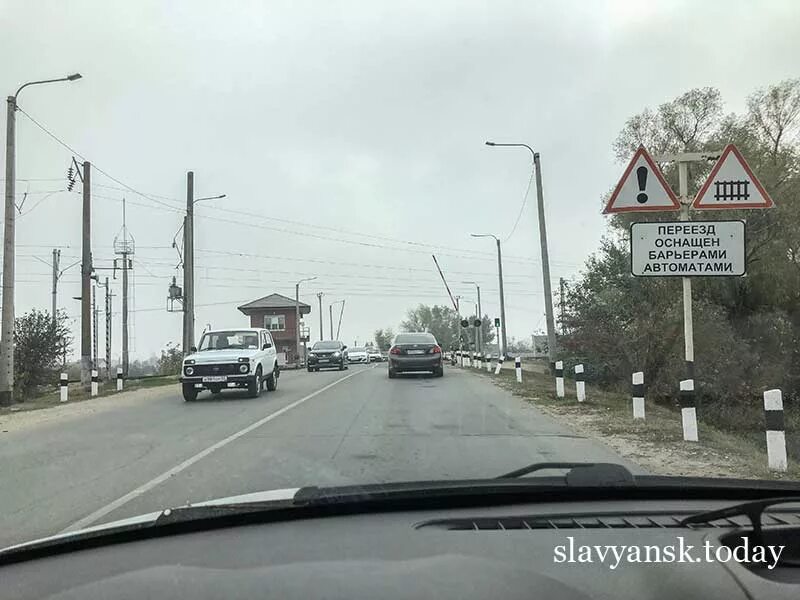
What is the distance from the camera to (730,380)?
18734 mm

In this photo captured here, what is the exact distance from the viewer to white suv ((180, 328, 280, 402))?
700 inches

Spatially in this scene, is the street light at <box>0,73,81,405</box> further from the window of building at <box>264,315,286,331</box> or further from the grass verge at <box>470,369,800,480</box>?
the window of building at <box>264,315,286,331</box>

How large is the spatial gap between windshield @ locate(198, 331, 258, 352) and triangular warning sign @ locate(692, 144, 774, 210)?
13.1 meters

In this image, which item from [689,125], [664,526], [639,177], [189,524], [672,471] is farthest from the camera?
[689,125]

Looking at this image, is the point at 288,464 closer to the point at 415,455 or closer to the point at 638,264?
the point at 415,455

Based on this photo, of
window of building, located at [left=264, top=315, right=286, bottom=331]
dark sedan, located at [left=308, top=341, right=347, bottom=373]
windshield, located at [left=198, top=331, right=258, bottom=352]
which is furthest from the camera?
window of building, located at [left=264, top=315, right=286, bottom=331]

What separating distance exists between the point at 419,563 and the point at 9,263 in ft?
64.5

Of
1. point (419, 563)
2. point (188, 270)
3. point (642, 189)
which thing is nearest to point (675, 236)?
point (642, 189)

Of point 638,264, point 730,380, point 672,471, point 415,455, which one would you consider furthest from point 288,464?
point 730,380

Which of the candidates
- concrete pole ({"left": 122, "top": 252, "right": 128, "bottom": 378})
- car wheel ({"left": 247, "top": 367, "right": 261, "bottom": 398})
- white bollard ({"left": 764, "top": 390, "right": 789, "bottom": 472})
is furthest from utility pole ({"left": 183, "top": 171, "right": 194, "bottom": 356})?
white bollard ({"left": 764, "top": 390, "right": 789, "bottom": 472})

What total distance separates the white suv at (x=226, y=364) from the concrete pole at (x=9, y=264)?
4.79 metres

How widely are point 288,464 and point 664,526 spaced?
5.84 metres

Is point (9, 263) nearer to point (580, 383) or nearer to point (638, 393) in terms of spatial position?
point (580, 383)

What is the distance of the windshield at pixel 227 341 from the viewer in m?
19.1
